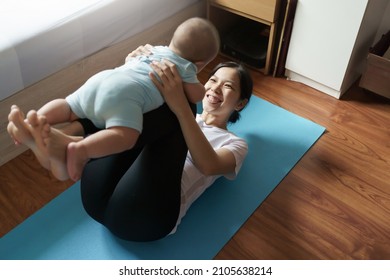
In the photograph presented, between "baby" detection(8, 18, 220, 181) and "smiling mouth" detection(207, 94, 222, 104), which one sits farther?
"smiling mouth" detection(207, 94, 222, 104)

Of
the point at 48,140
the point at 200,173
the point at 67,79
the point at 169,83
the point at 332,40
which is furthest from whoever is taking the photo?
the point at 332,40

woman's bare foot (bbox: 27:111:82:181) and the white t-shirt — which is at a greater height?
woman's bare foot (bbox: 27:111:82:181)

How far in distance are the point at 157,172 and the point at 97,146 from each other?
0.30 metres

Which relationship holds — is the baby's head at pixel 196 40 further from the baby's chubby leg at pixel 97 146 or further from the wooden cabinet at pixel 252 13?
Answer: the wooden cabinet at pixel 252 13

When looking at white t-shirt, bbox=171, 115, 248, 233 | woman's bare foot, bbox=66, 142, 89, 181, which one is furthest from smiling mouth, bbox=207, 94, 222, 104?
woman's bare foot, bbox=66, 142, 89, 181

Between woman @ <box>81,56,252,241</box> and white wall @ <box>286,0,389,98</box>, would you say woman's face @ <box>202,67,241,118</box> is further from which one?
white wall @ <box>286,0,389,98</box>

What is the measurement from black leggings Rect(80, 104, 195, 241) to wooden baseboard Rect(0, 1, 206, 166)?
1.61 ft

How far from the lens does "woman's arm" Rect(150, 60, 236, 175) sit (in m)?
1.08

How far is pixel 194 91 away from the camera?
116 cm

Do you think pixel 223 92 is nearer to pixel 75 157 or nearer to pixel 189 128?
pixel 189 128

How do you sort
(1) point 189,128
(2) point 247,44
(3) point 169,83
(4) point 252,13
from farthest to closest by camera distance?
(2) point 247,44
(4) point 252,13
(1) point 189,128
(3) point 169,83

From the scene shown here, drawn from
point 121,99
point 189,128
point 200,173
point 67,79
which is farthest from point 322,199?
point 67,79

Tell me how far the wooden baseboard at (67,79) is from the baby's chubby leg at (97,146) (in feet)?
2.47

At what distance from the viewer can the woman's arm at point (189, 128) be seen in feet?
3.55
